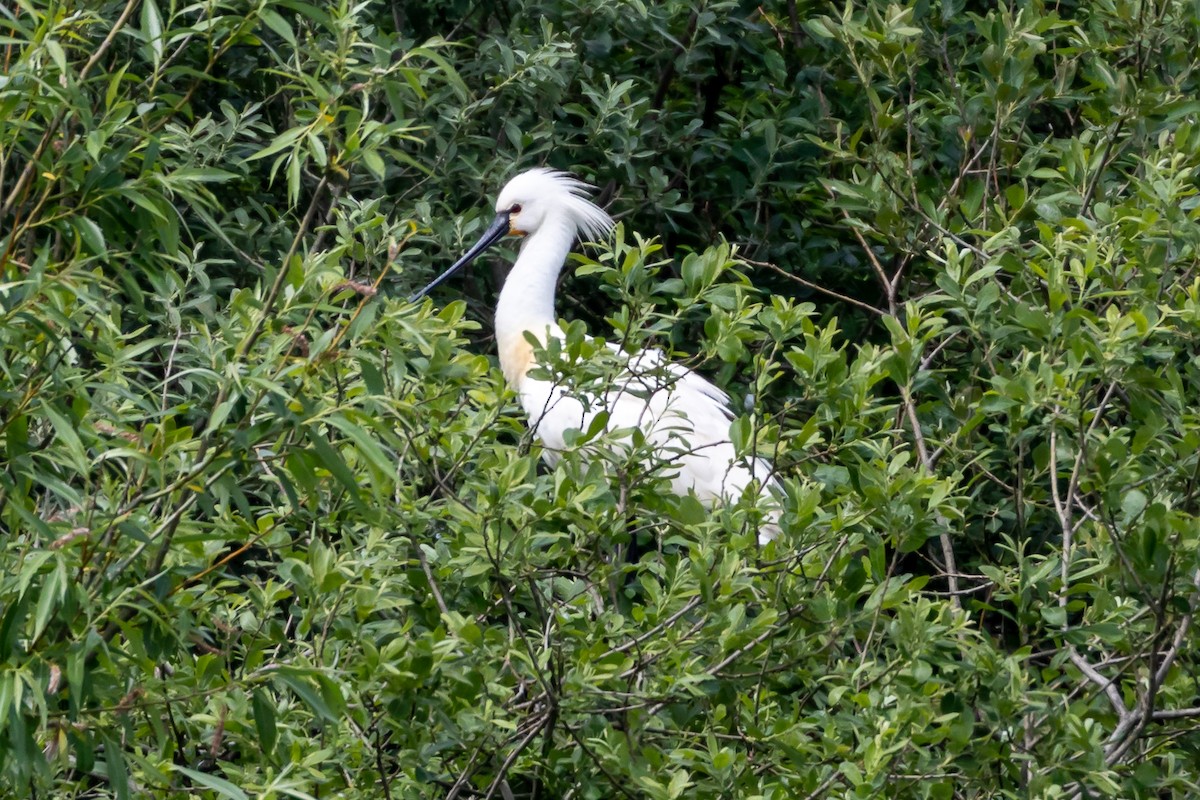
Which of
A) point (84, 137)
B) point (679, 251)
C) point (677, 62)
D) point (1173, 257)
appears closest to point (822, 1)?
point (677, 62)

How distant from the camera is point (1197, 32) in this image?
14.2 ft

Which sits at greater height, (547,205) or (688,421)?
(688,421)

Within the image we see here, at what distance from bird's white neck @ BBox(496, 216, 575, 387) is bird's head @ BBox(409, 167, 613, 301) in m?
0.04

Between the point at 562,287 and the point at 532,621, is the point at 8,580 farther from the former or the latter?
the point at 562,287

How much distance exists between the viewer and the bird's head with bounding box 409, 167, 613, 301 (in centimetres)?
522

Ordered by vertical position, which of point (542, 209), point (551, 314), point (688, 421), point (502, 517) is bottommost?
point (551, 314)

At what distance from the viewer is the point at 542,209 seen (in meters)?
5.43

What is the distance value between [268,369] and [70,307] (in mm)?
344

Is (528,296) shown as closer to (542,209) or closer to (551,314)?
(551,314)

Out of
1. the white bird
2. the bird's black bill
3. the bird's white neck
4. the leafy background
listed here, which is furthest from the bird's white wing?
the leafy background

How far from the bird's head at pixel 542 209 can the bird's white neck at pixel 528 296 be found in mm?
37

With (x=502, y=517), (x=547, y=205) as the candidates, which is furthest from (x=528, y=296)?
(x=502, y=517)

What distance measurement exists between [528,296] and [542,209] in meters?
0.38

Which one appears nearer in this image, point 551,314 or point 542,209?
point 551,314
